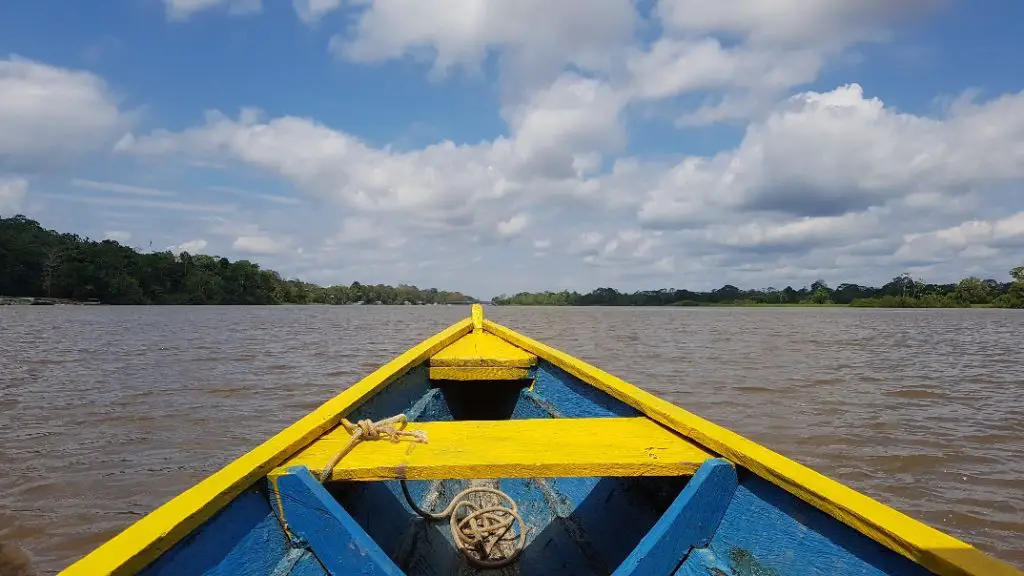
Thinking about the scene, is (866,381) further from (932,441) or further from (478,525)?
(478,525)

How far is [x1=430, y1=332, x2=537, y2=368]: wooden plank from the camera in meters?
3.94

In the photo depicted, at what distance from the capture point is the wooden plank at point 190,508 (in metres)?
1.30

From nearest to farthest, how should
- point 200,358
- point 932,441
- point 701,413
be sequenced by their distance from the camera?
1. point 932,441
2. point 701,413
3. point 200,358

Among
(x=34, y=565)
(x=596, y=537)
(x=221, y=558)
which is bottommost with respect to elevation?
(x=34, y=565)

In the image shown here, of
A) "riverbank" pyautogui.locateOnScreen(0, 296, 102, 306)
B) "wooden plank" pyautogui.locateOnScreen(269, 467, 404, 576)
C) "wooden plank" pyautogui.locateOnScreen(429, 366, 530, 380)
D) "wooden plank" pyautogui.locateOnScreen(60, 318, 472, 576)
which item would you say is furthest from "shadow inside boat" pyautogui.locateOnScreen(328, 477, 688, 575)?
"riverbank" pyautogui.locateOnScreen(0, 296, 102, 306)

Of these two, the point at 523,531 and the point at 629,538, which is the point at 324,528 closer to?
the point at 523,531

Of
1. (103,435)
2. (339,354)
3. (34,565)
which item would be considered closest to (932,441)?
(34,565)

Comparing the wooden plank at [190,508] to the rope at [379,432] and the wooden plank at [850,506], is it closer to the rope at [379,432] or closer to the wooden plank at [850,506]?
the rope at [379,432]

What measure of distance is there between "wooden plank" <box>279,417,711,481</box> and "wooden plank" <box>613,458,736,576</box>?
0.09 metres

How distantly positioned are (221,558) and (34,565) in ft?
10.2

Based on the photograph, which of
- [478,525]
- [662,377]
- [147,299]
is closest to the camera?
[478,525]

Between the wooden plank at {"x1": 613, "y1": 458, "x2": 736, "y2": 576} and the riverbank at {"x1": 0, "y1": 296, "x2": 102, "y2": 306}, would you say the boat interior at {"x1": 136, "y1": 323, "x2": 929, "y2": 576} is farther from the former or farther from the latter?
the riverbank at {"x1": 0, "y1": 296, "x2": 102, "y2": 306}

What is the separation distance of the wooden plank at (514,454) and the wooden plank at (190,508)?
2.5 inches

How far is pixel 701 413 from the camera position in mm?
7652
